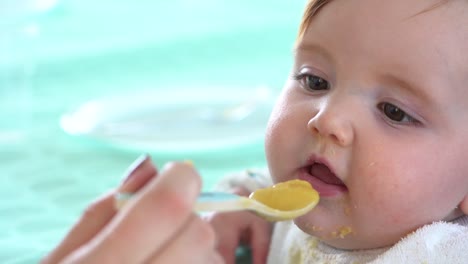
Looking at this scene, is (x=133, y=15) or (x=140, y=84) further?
(x=133, y=15)

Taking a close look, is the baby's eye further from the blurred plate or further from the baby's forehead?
the blurred plate

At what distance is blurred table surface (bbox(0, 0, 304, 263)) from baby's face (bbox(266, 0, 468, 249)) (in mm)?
422

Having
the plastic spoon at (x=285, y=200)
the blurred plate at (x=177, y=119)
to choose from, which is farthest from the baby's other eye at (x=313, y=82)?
the blurred plate at (x=177, y=119)

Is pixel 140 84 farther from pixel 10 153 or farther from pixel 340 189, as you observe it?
pixel 340 189

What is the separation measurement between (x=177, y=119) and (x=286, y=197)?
2.54ft

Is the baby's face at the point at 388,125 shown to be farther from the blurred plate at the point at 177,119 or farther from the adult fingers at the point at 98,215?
the blurred plate at the point at 177,119

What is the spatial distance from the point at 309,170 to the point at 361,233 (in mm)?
81

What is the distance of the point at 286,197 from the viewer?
731 mm

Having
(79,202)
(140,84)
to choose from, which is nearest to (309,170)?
(79,202)

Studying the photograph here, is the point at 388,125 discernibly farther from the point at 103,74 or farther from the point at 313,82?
the point at 103,74

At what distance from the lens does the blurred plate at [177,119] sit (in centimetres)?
138

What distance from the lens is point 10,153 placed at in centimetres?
135

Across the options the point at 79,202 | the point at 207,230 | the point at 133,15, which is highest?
the point at 207,230

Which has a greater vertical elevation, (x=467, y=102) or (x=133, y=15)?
(x=467, y=102)
